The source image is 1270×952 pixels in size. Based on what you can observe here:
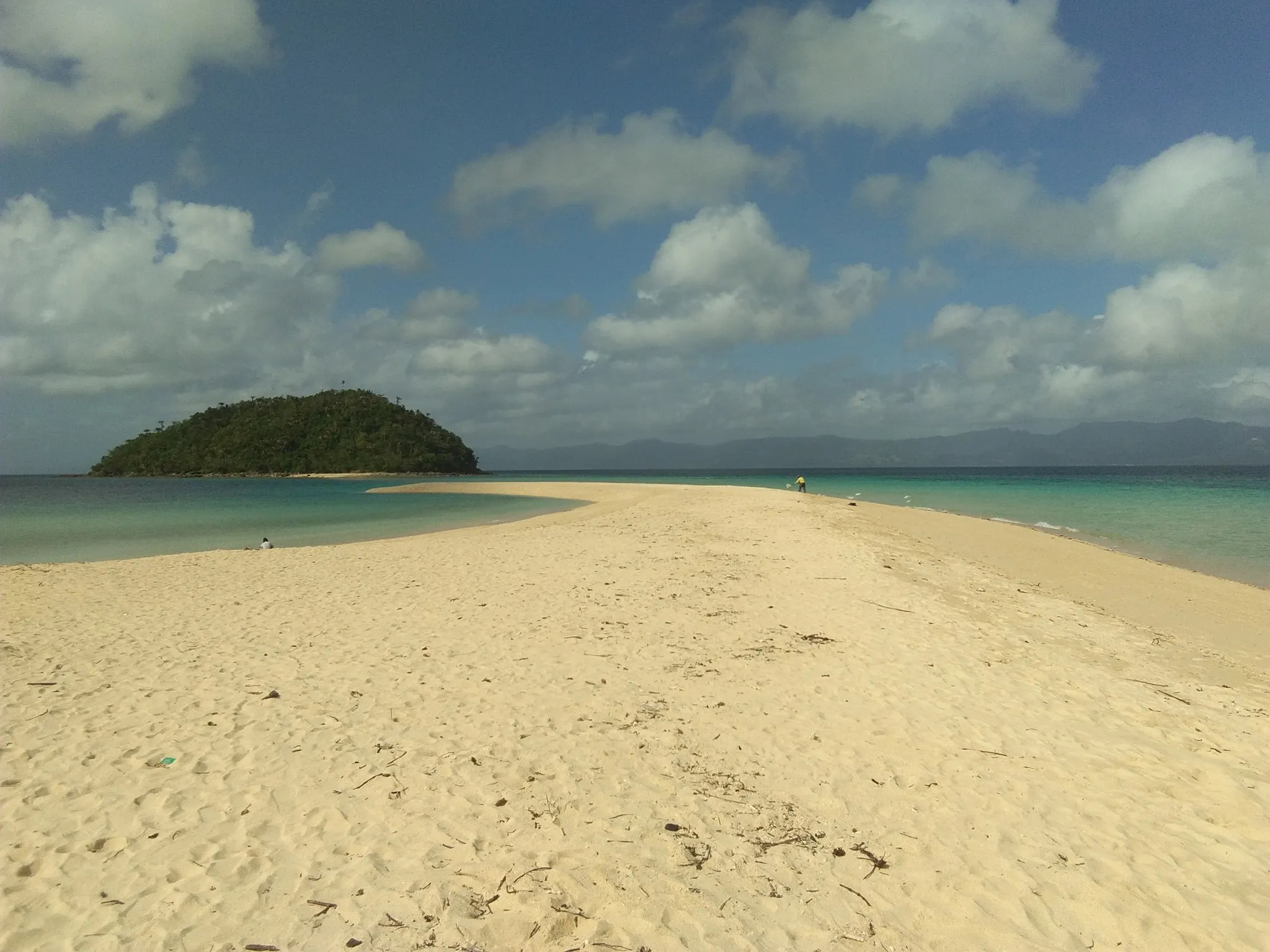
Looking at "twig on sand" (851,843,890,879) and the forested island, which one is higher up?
the forested island

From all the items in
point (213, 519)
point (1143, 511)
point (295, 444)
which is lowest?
point (1143, 511)

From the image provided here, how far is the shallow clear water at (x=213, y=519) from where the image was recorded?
24.3m

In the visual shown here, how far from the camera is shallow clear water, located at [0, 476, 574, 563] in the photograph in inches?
957

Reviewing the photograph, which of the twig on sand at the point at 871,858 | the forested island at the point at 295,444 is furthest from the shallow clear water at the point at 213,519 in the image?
the forested island at the point at 295,444

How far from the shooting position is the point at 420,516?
35.9m

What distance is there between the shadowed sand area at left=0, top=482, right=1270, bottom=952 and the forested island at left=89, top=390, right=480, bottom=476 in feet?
406

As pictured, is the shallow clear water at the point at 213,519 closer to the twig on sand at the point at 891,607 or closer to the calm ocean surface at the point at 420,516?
the calm ocean surface at the point at 420,516

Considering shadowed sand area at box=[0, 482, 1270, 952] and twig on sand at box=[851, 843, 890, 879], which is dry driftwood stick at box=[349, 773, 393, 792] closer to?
shadowed sand area at box=[0, 482, 1270, 952]

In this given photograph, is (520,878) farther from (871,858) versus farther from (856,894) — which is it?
(871,858)

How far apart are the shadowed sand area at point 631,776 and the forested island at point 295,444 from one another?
4874 inches

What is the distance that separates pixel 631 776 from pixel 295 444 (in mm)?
147207

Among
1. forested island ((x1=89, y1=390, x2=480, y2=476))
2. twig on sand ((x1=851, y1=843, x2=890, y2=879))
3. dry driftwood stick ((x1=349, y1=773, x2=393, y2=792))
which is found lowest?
twig on sand ((x1=851, y1=843, x2=890, y2=879))

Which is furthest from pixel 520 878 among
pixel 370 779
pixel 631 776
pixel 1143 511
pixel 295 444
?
pixel 295 444

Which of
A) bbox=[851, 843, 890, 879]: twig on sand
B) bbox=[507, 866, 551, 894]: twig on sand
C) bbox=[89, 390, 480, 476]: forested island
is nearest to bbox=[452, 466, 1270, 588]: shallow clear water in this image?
bbox=[851, 843, 890, 879]: twig on sand
